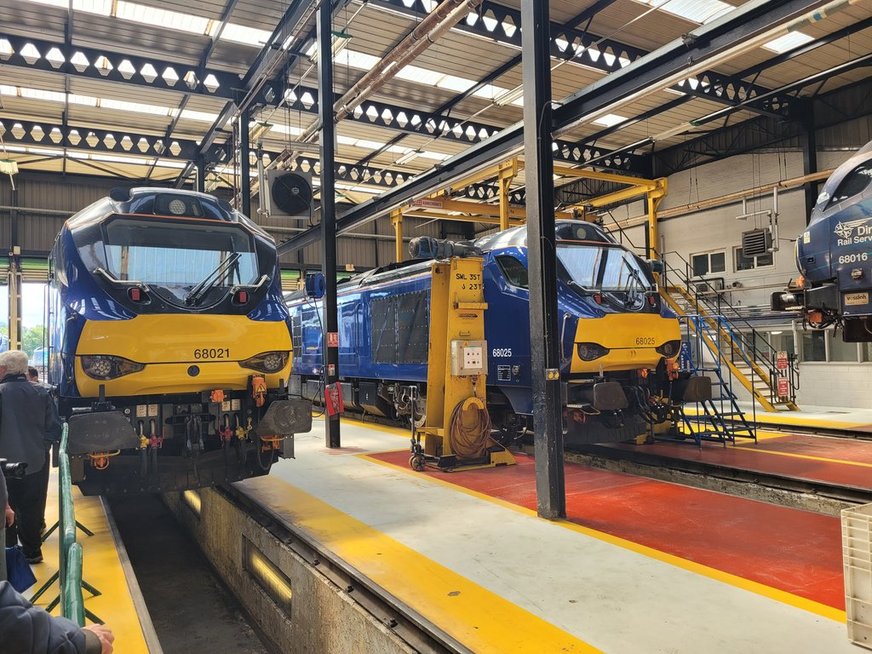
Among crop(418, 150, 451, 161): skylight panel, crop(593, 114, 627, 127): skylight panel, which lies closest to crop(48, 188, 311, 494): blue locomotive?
crop(593, 114, 627, 127): skylight panel

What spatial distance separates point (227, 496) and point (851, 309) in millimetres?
6852

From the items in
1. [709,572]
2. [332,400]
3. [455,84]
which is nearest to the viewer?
[709,572]

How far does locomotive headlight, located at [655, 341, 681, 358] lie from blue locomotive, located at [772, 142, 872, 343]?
5.22 ft

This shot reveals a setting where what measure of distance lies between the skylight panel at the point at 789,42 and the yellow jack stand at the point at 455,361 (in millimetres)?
9349

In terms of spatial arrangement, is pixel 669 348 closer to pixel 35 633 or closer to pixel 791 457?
pixel 791 457

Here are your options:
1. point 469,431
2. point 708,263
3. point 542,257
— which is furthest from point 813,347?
point 542,257

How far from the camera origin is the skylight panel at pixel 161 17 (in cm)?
1078

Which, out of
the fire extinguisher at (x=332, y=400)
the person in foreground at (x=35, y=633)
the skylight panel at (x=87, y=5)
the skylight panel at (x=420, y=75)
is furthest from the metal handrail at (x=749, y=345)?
the person in foreground at (x=35, y=633)

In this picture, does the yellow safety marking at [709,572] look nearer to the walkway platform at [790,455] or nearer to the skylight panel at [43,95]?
the walkway platform at [790,455]

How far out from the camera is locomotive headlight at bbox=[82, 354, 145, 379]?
5199 millimetres

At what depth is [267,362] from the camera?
19.7ft

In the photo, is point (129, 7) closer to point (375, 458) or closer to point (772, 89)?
point (375, 458)

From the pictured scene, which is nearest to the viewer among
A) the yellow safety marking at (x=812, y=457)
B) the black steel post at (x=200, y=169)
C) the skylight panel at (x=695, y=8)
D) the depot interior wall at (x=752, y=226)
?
the yellow safety marking at (x=812, y=457)

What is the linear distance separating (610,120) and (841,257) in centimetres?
1143
